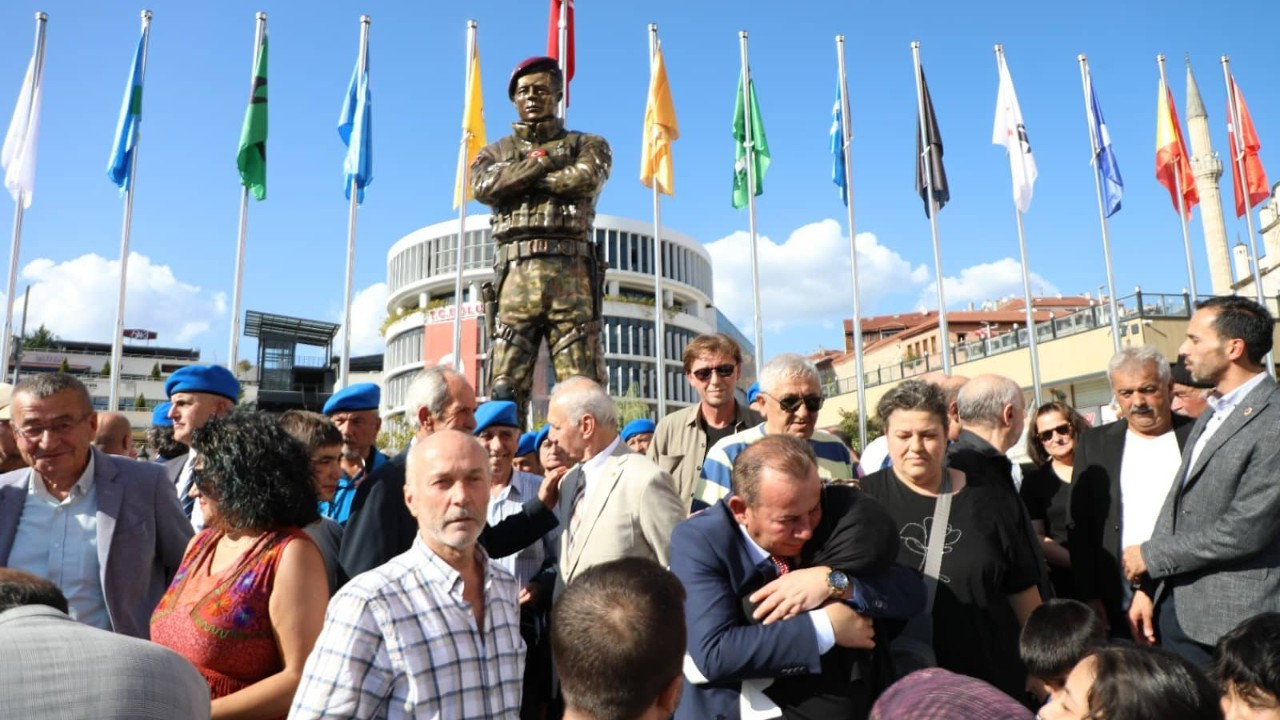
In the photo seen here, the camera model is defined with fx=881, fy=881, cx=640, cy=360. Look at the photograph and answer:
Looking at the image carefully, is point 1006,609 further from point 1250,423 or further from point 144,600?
point 144,600

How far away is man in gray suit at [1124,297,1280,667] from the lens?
3391 millimetres

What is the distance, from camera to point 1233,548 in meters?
3.37

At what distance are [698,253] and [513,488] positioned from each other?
6638 centimetres

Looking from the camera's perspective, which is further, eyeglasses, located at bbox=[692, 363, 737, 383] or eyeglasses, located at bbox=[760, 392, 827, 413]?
eyeglasses, located at bbox=[692, 363, 737, 383]

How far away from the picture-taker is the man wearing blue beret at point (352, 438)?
415 cm

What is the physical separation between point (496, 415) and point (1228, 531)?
3119mm

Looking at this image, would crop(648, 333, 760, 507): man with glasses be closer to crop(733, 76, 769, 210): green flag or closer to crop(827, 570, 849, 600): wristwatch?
crop(827, 570, 849, 600): wristwatch

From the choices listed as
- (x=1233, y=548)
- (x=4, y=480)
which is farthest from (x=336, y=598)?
(x=1233, y=548)

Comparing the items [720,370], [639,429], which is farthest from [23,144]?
[720,370]

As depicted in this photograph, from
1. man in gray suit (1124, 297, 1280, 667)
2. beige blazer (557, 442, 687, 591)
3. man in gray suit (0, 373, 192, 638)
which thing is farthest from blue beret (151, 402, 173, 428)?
man in gray suit (1124, 297, 1280, 667)

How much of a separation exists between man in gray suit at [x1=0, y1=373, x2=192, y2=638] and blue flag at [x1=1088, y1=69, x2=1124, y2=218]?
1989 centimetres

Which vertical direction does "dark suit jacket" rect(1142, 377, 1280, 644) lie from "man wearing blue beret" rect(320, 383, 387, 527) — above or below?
below

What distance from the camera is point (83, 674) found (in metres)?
1.49

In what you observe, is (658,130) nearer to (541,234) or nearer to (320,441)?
(541,234)
